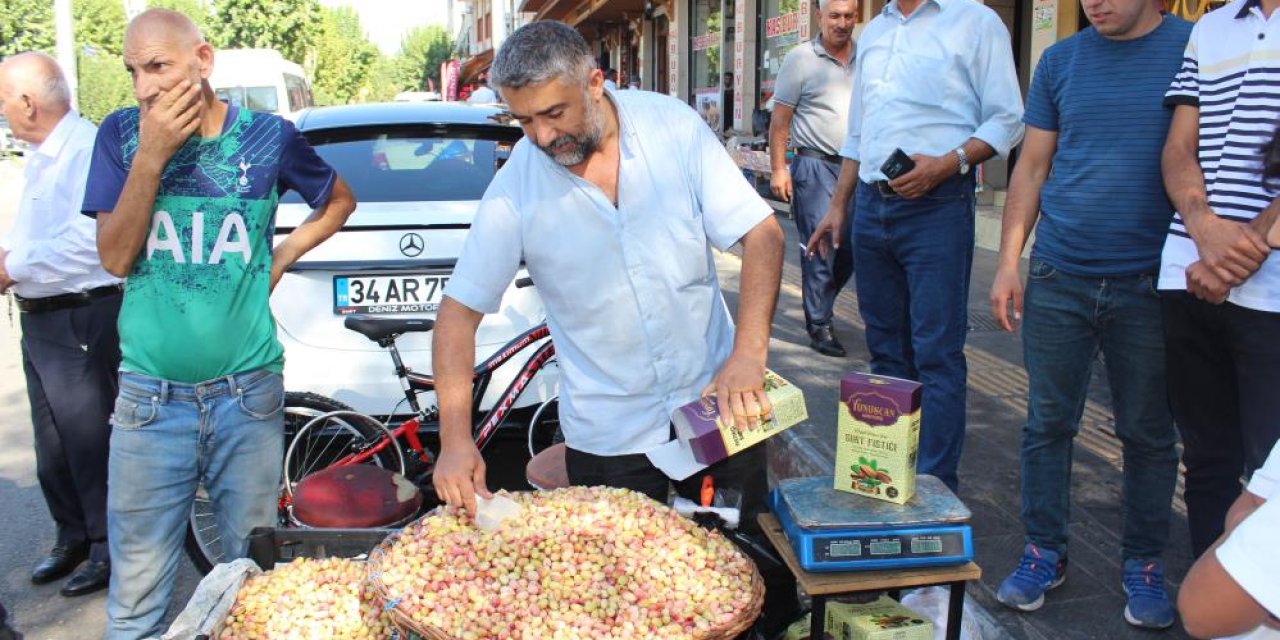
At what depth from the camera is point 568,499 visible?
2379 millimetres

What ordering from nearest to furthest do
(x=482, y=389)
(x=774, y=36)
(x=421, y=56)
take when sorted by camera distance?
(x=482, y=389) → (x=774, y=36) → (x=421, y=56)

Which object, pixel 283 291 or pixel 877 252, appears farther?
pixel 283 291

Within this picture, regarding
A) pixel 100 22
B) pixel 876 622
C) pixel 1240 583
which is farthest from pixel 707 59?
pixel 100 22

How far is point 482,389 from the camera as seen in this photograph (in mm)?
4359

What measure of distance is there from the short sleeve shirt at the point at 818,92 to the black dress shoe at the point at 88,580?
451cm

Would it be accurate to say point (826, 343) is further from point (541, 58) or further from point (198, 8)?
point (198, 8)

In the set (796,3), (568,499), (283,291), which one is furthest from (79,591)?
(796,3)

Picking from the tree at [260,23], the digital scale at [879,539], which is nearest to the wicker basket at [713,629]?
the digital scale at [879,539]

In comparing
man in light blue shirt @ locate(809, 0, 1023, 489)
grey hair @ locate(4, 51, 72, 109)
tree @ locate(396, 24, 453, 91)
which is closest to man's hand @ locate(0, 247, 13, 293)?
grey hair @ locate(4, 51, 72, 109)

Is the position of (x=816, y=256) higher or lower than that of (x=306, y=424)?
higher

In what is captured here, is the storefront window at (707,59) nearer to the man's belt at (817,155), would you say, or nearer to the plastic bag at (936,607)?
the man's belt at (817,155)

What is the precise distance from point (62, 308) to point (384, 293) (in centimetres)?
121

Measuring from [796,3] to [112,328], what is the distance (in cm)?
1290

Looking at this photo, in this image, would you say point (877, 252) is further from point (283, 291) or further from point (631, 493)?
point (283, 291)
